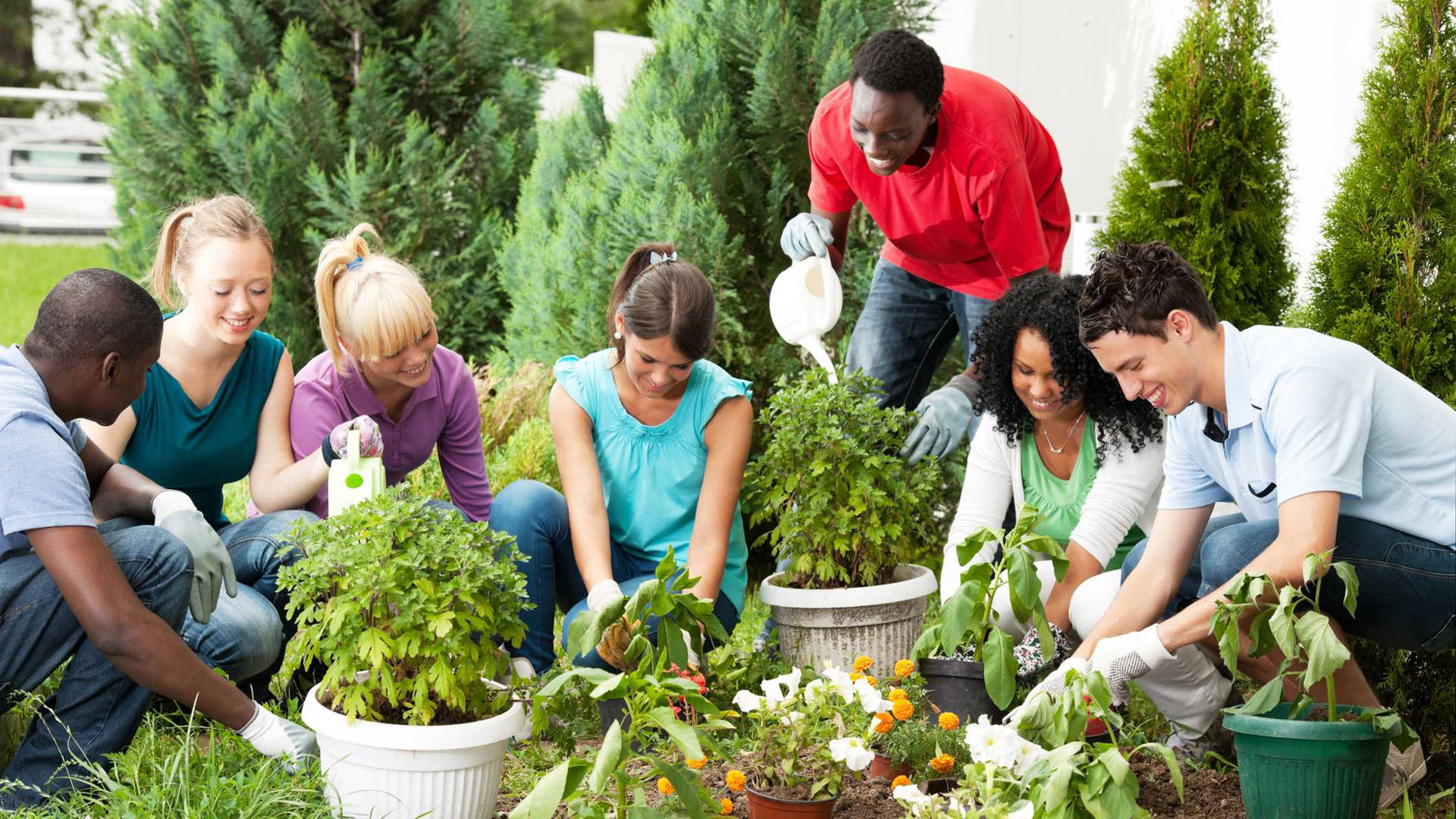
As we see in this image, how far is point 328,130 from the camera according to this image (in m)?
5.58

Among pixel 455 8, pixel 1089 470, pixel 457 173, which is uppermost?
pixel 455 8

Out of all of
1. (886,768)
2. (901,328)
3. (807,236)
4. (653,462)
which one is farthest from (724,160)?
(886,768)

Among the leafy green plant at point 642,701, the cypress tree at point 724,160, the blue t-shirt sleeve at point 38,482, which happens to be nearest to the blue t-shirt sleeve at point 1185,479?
the leafy green plant at point 642,701

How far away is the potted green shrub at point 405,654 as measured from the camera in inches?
85.9

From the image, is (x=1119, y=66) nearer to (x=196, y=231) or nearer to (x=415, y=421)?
(x=415, y=421)

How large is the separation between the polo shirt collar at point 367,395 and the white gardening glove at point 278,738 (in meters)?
0.81

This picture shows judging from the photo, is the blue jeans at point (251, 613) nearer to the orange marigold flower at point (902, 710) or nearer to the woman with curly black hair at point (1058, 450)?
the orange marigold flower at point (902, 710)

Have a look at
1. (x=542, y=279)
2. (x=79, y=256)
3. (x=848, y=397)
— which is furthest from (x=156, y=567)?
(x=79, y=256)

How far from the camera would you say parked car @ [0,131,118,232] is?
39.4 feet

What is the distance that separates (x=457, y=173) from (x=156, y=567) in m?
3.77

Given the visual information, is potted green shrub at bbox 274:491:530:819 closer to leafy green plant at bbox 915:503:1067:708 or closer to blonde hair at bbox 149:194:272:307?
leafy green plant at bbox 915:503:1067:708

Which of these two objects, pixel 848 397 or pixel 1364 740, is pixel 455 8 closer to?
pixel 848 397

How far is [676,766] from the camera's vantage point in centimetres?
200

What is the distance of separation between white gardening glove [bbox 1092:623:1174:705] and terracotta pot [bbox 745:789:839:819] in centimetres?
62
